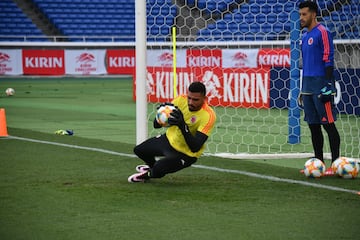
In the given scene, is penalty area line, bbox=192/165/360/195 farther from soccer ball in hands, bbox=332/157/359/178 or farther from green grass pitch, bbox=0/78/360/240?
soccer ball in hands, bbox=332/157/359/178

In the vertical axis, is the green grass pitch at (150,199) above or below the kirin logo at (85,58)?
below

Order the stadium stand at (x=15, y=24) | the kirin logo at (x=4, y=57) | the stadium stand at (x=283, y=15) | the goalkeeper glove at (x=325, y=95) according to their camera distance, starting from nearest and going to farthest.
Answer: the goalkeeper glove at (x=325, y=95), the stadium stand at (x=283, y=15), the kirin logo at (x=4, y=57), the stadium stand at (x=15, y=24)

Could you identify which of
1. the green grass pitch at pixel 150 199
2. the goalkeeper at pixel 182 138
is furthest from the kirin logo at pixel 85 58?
the goalkeeper at pixel 182 138

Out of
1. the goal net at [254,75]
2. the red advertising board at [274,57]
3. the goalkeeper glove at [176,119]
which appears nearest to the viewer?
the goalkeeper glove at [176,119]

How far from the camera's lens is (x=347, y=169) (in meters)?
8.66

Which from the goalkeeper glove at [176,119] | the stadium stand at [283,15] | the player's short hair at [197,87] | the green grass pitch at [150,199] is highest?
the stadium stand at [283,15]

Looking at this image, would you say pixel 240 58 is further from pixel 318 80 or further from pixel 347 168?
pixel 347 168

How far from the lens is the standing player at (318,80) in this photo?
908 centimetres

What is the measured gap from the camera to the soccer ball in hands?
8664 millimetres

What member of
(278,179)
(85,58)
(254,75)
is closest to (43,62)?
(85,58)

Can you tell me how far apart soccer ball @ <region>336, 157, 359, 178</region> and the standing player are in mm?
331

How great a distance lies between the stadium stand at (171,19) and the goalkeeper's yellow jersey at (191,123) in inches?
161

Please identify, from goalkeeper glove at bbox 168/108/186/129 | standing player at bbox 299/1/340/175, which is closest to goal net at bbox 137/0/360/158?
A: standing player at bbox 299/1/340/175

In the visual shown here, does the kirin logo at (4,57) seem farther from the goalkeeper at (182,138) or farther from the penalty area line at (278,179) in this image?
the goalkeeper at (182,138)
